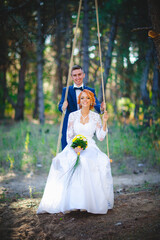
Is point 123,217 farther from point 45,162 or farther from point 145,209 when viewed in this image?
point 45,162

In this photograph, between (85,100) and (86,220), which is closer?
(86,220)

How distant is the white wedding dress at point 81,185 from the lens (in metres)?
3.42

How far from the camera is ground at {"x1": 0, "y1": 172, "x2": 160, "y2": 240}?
9.73 ft

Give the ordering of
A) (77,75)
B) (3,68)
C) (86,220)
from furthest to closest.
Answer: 1. (3,68)
2. (77,75)
3. (86,220)

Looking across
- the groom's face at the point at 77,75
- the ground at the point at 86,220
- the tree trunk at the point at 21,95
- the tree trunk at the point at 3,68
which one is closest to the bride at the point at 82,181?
the ground at the point at 86,220

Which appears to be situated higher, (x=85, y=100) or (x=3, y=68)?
(x=3, y=68)

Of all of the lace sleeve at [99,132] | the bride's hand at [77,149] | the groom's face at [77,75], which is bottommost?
the bride's hand at [77,149]

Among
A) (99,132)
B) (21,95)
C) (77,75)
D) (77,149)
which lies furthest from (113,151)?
(21,95)

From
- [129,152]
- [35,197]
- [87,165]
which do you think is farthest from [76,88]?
[129,152]

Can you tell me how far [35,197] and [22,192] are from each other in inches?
18.6

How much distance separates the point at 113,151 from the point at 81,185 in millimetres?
3807

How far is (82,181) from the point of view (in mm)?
3439

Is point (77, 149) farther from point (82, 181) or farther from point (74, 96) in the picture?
point (74, 96)

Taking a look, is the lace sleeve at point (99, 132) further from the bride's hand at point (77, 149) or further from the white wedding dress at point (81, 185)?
the bride's hand at point (77, 149)
